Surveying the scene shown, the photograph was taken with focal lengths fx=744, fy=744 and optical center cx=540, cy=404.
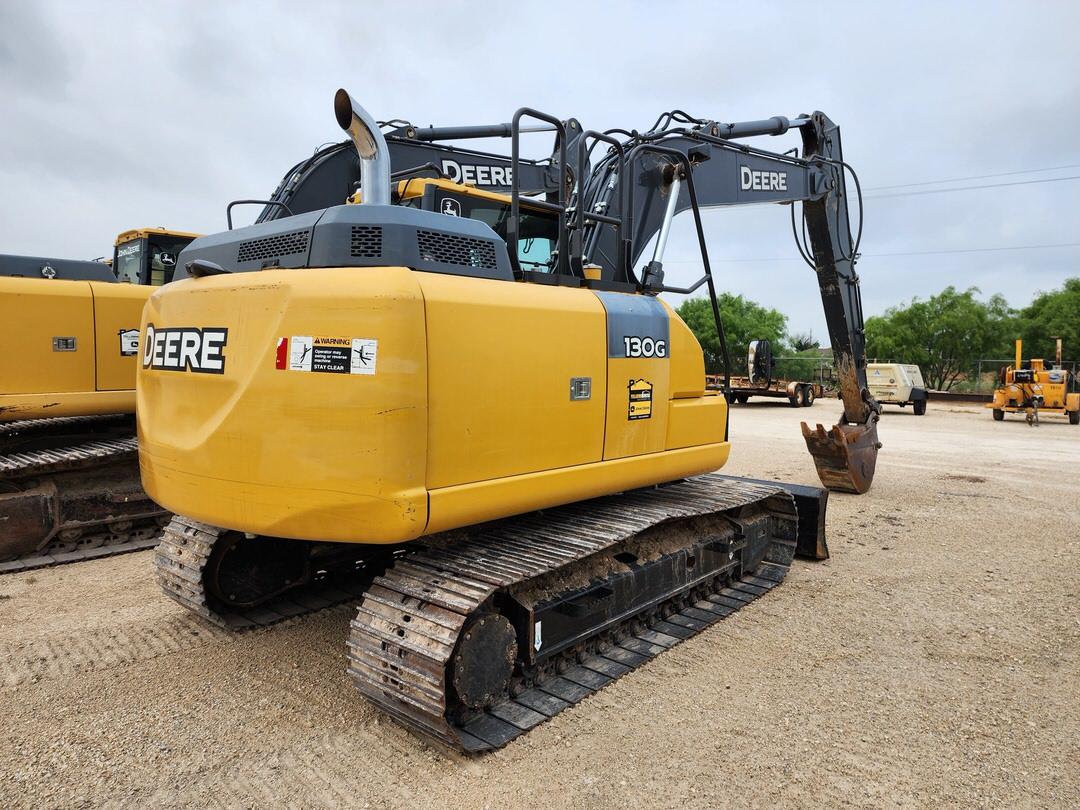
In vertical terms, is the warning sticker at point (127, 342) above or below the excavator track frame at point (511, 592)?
above

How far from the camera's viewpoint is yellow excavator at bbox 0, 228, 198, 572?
20.3ft

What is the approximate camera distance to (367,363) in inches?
121

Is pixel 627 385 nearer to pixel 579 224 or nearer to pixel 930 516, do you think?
pixel 579 224

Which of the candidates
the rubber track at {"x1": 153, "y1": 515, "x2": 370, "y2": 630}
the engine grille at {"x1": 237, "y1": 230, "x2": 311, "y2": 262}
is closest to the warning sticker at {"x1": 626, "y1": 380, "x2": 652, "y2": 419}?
the engine grille at {"x1": 237, "y1": 230, "x2": 311, "y2": 262}

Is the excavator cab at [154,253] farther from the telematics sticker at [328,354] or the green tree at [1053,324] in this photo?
the green tree at [1053,324]

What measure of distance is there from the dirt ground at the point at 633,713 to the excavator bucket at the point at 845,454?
3.07 meters

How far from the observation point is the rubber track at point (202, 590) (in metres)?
4.42

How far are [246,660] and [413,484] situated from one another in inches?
72.6

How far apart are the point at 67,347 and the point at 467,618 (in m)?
5.21

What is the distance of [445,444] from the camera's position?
327 cm

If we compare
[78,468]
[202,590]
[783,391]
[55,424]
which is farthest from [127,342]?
[783,391]

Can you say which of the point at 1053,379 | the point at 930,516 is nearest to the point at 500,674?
the point at 930,516

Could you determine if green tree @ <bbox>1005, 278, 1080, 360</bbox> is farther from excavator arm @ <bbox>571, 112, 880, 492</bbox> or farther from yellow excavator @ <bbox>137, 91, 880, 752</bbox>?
yellow excavator @ <bbox>137, 91, 880, 752</bbox>

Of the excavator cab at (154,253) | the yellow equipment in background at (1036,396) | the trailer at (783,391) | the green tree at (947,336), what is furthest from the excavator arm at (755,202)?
the green tree at (947,336)
